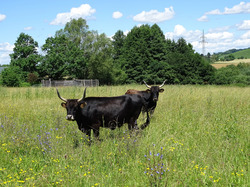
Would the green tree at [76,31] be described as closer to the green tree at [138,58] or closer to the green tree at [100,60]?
the green tree at [100,60]

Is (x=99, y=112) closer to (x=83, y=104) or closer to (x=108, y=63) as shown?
(x=83, y=104)

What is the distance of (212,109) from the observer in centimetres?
933

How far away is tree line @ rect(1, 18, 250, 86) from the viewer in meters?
44.2

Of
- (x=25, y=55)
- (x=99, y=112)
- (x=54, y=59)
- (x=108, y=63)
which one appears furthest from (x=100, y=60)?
(x=99, y=112)

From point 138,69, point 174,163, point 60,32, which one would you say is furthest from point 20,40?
point 174,163

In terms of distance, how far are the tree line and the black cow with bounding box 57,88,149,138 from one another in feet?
121

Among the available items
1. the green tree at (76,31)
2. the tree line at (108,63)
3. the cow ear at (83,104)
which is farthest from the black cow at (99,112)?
the green tree at (76,31)

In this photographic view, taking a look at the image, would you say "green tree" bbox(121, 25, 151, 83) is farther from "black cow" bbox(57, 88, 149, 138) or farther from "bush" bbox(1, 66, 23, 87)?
"black cow" bbox(57, 88, 149, 138)

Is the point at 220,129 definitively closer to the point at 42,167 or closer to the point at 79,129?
the point at 79,129

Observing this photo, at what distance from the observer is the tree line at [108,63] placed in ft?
145

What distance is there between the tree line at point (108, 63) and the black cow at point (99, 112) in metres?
37.0

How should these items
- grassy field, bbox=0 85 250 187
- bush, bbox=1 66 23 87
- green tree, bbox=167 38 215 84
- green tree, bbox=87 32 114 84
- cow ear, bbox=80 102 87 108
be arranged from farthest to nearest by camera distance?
1. green tree, bbox=87 32 114 84
2. green tree, bbox=167 38 215 84
3. bush, bbox=1 66 23 87
4. cow ear, bbox=80 102 87 108
5. grassy field, bbox=0 85 250 187

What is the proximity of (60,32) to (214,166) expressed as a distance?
173ft

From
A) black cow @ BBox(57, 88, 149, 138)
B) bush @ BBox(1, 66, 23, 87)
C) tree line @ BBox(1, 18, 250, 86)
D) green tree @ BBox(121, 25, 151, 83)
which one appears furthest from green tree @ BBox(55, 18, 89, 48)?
black cow @ BBox(57, 88, 149, 138)
